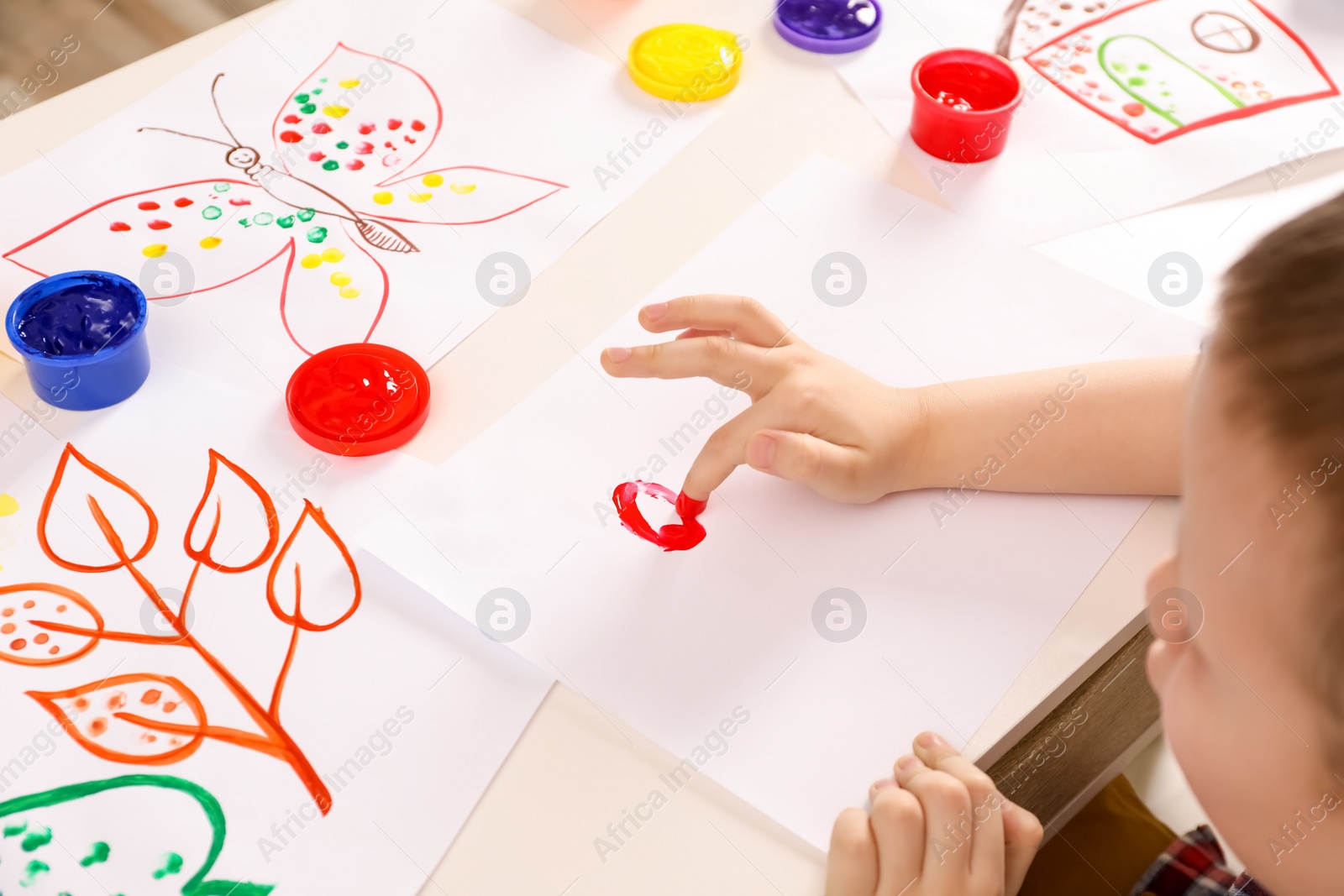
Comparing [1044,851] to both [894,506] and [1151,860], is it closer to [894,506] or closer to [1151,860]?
[1151,860]

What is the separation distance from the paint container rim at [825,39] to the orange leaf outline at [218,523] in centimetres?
66

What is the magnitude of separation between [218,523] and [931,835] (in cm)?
49

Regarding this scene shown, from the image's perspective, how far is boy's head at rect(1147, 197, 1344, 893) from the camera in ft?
1.39

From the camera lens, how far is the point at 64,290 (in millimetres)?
815

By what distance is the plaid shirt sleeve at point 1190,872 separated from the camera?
33.5 inches

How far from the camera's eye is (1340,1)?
1125 mm

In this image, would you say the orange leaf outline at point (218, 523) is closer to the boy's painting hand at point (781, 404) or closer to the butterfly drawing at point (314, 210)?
the butterfly drawing at point (314, 210)

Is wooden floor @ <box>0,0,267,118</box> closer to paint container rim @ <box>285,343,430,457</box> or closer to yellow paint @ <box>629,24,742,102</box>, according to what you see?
yellow paint @ <box>629,24,742,102</box>

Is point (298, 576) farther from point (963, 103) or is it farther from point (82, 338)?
point (963, 103)

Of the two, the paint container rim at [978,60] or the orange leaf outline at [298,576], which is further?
the paint container rim at [978,60]

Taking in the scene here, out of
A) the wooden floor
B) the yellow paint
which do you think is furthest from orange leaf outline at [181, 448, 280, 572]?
the wooden floor

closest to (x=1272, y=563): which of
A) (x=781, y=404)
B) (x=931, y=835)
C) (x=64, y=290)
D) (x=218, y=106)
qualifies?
(x=931, y=835)

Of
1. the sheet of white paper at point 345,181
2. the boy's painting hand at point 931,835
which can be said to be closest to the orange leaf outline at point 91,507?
the sheet of white paper at point 345,181

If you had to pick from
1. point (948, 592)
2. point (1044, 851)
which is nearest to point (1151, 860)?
point (1044, 851)
